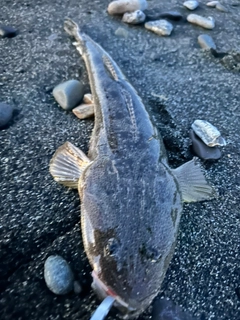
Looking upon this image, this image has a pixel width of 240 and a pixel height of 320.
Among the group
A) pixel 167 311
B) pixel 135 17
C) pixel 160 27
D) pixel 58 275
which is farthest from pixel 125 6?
pixel 167 311

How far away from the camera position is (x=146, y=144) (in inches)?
110

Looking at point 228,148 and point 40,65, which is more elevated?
point 40,65

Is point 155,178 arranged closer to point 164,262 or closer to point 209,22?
point 164,262

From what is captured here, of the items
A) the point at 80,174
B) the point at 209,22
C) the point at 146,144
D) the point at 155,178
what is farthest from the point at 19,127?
the point at 209,22

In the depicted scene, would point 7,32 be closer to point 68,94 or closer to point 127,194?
point 68,94

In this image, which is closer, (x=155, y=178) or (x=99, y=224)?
(x=99, y=224)

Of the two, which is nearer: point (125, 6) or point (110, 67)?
point (110, 67)

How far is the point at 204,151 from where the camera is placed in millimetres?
3135

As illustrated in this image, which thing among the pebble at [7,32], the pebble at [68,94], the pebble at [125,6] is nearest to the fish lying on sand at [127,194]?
the pebble at [68,94]

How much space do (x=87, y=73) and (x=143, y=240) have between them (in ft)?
7.17

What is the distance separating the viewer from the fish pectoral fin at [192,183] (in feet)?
8.89

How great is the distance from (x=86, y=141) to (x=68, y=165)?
0.46 m

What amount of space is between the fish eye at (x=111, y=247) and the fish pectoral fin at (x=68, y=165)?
0.65 metres

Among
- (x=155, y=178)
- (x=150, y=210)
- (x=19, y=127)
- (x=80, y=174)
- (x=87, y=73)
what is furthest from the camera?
(x=87, y=73)
